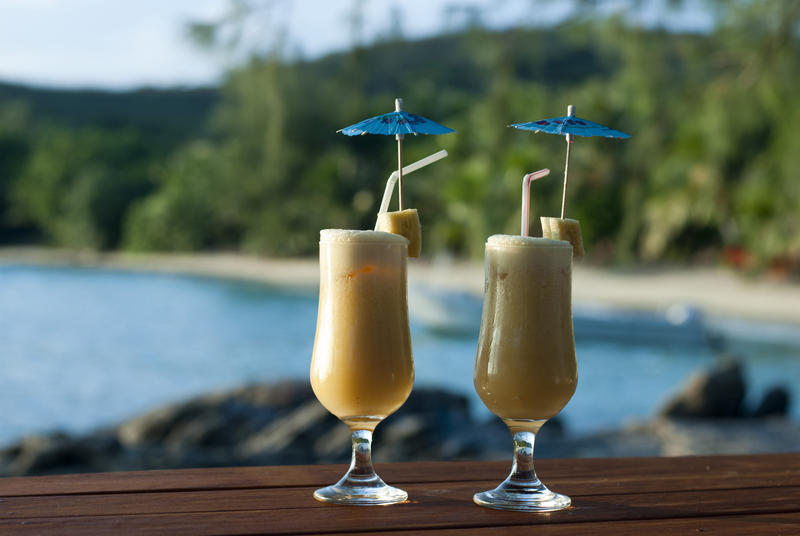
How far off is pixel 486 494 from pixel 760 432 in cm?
529

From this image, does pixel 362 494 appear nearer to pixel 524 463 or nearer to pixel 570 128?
pixel 524 463

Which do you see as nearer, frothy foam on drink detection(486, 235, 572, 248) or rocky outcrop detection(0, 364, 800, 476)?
frothy foam on drink detection(486, 235, 572, 248)

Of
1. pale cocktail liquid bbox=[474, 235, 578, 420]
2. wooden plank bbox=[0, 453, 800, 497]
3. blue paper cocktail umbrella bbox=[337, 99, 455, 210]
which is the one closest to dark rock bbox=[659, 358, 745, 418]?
wooden plank bbox=[0, 453, 800, 497]

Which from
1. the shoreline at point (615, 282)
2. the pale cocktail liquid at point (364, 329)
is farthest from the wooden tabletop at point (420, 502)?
the shoreline at point (615, 282)

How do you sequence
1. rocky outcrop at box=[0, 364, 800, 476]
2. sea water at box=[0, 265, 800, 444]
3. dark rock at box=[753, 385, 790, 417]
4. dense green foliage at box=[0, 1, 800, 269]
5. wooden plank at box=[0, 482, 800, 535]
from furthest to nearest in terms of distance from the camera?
sea water at box=[0, 265, 800, 444], dense green foliage at box=[0, 1, 800, 269], dark rock at box=[753, 385, 790, 417], rocky outcrop at box=[0, 364, 800, 476], wooden plank at box=[0, 482, 800, 535]

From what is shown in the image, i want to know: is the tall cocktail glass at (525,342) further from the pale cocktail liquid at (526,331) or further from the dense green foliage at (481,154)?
the dense green foliage at (481,154)

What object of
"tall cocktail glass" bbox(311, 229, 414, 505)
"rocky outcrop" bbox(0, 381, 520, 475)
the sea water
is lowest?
the sea water

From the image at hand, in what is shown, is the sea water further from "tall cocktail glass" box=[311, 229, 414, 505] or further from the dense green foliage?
"tall cocktail glass" box=[311, 229, 414, 505]

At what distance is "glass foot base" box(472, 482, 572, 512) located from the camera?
96 centimetres

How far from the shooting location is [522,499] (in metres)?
0.97

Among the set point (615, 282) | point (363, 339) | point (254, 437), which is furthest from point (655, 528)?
point (615, 282)

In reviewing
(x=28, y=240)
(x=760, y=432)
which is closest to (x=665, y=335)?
(x=760, y=432)

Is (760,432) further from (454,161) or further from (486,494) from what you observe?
(454,161)

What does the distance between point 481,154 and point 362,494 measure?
1606 cm
